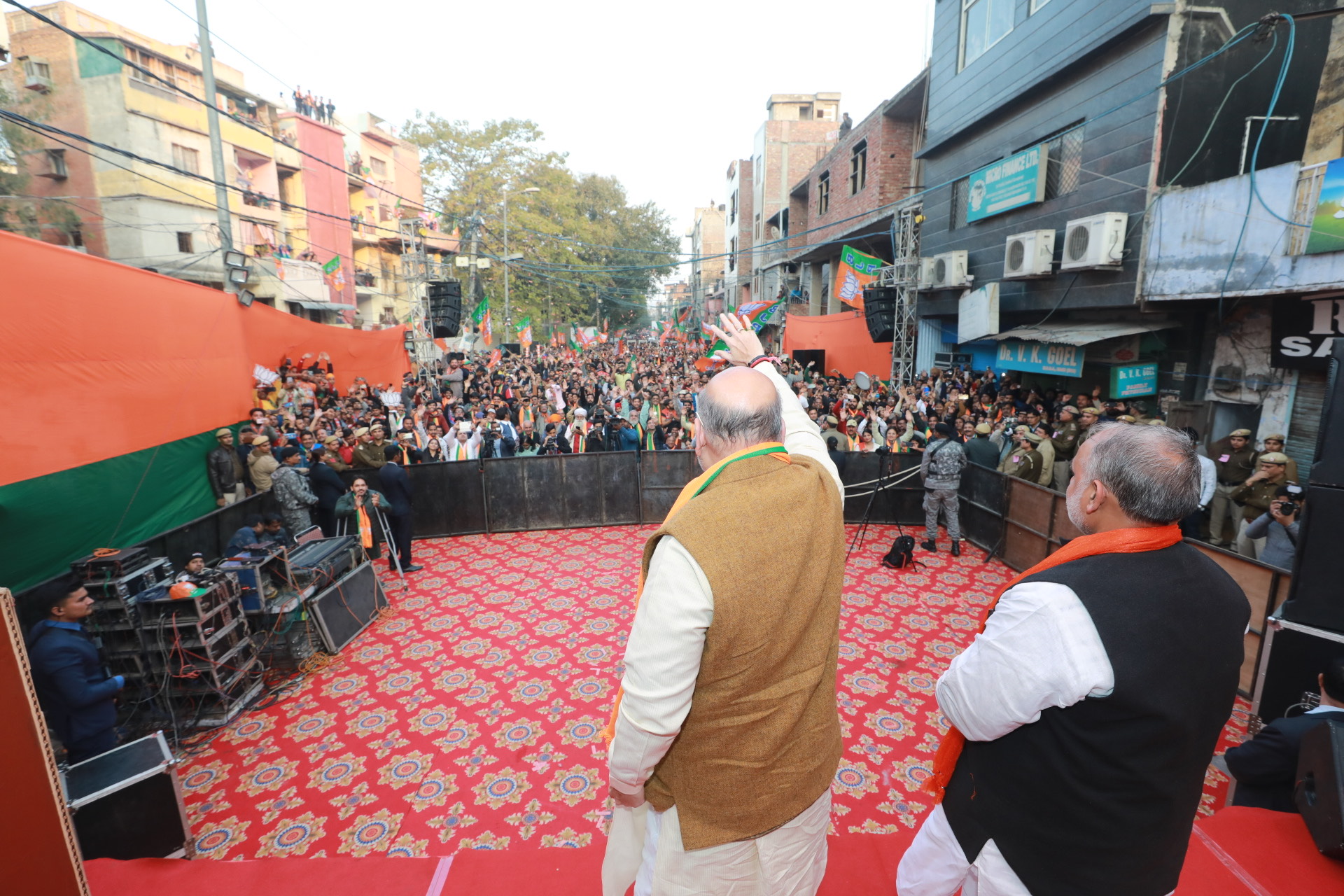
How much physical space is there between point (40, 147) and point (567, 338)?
2698 cm

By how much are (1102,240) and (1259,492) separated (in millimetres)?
4767

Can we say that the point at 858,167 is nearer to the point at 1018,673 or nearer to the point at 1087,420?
the point at 1087,420

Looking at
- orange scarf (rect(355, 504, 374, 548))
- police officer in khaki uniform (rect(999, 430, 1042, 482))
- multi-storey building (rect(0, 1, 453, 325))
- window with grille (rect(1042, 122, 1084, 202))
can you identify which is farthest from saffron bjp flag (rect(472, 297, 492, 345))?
police officer in khaki uniform (rect(999, 430, 1042, 482))

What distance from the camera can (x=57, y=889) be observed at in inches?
81.3

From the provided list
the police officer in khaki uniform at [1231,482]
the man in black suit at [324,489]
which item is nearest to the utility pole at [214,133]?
the man in black suit at [324,489]

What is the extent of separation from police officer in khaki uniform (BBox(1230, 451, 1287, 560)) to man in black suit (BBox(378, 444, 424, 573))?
873 centimetres

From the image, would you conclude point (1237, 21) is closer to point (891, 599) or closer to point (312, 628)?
point (891, 599)

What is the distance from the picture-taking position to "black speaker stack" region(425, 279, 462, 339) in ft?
54.6

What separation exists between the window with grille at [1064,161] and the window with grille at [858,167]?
8355mm

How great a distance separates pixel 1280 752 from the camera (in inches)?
107

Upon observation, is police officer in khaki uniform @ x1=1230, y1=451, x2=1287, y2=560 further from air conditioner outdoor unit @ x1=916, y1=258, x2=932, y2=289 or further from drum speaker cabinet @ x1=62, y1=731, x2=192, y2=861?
air conditioner outdoor unit @ x1=916, y1=258, x2=932, y2=289

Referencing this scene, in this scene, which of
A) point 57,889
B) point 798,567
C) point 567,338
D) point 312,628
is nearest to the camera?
point 798,567

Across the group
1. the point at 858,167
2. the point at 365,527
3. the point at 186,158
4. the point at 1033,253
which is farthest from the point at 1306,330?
the point at 186,158

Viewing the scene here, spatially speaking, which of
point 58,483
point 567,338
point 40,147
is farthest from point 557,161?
point 58,483
